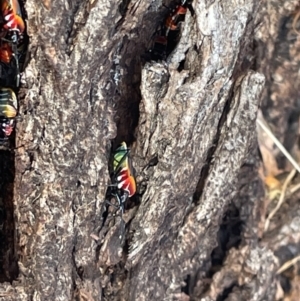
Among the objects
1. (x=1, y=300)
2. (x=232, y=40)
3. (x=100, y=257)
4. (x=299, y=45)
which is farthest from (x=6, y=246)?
(x=299, y=45)

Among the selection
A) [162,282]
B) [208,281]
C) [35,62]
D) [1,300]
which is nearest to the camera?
[35,62]

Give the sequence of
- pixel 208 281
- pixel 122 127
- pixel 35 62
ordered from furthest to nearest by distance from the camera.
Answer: pixel 208 281, pixel 122 127, pixel 35 62

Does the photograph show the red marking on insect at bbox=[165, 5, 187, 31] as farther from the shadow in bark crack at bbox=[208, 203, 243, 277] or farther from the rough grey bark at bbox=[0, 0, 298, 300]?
the shadow in bark crack at bbox=[208, 203, 243, 277]

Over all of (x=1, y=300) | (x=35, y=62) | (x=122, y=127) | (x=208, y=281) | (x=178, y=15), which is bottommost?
(x=208, y=281)

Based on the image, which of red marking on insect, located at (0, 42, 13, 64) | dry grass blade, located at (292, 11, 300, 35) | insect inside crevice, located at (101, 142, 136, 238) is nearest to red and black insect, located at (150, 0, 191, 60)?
insect inside crevice, located at (101, 142, 136, 238)

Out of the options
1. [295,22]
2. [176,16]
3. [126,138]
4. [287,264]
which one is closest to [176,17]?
[176,16]

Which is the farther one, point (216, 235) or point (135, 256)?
point (216, 235)

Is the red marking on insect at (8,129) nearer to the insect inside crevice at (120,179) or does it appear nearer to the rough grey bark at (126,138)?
the rough grey bark at (126,138)

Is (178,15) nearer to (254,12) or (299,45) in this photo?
(254,12)

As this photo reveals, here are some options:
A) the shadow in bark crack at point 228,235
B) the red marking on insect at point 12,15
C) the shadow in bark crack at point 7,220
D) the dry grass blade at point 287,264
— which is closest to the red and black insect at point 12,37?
the red marking on insect at point 12,15
